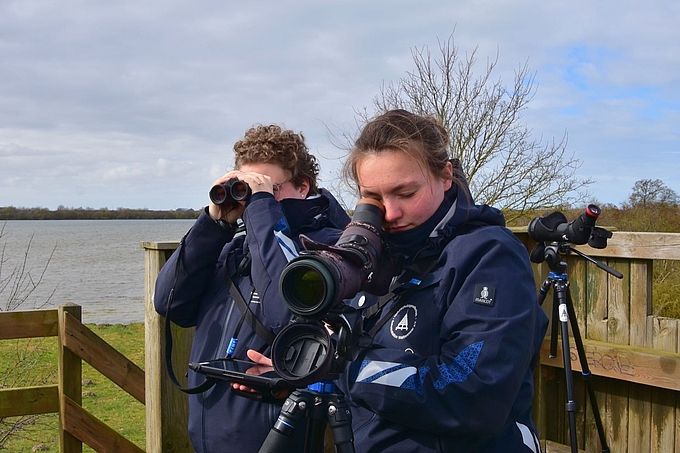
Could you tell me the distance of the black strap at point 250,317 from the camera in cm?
183

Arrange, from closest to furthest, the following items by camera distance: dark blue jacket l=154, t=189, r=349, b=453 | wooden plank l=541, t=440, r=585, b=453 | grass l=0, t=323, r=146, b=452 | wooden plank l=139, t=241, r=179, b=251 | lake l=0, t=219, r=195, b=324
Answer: dark blue jacket l=154, t=189, r=349, b=453
wooden plank l=139, t=241, r=179, b=251
wooden plank l=541, t=440, r=585, b=453
grass l=0, t=323, r=146, b=452
lake l=0, t=219, r=195, b=324

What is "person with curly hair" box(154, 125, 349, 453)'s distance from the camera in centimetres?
180

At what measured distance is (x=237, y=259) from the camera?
2123 mm

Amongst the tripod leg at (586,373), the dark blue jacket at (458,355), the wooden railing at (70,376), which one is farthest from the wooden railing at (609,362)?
the dark blue jacket at (458,355)

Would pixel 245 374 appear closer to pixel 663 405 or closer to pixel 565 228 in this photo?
pixel 565 228

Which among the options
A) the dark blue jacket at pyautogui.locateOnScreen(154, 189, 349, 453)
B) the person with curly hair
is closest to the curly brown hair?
the person with curly hair

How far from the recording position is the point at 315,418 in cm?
132

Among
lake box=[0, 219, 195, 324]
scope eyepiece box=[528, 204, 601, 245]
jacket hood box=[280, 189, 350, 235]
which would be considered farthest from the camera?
lake box=[0, 219, 195, 324]

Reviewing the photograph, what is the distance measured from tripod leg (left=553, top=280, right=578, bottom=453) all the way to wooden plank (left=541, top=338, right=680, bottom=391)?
9.6 inches

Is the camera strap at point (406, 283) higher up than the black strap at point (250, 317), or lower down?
higher up

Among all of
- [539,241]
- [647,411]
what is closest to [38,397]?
[539,241]

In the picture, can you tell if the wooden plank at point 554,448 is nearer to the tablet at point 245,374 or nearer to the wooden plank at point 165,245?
the wooden plank at point 165,245

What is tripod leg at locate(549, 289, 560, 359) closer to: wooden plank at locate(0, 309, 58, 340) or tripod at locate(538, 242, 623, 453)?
tripod at locate(538, 242, 623, 453)

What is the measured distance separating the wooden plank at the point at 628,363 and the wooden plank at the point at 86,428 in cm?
226
